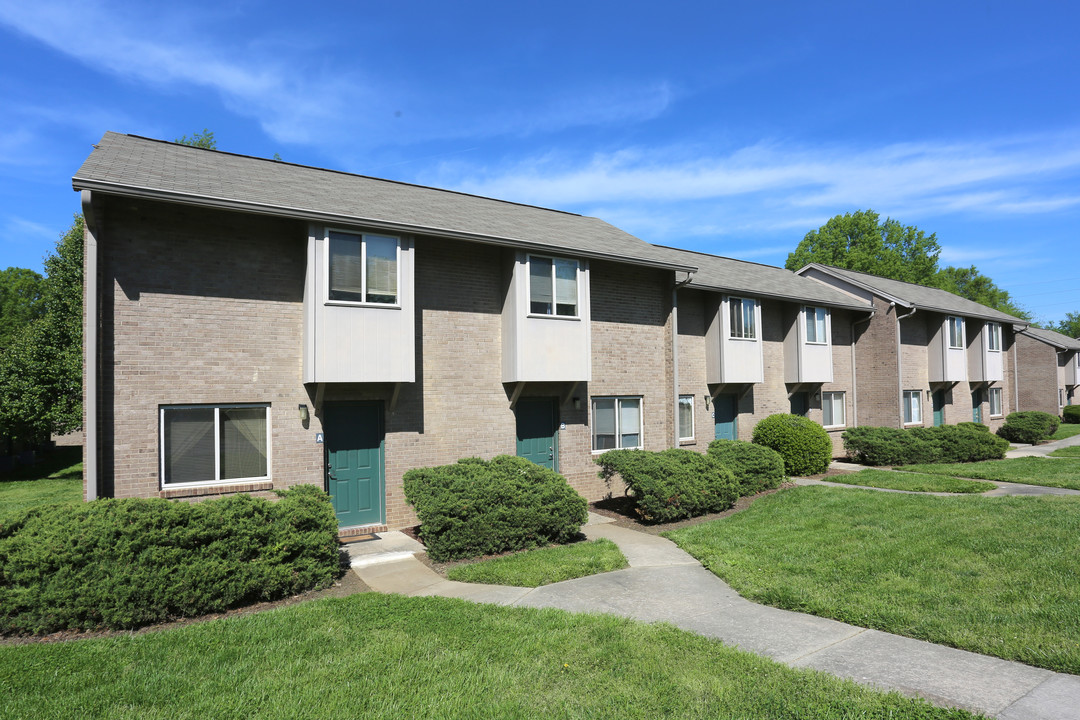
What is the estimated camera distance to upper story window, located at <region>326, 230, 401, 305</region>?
31.3ft

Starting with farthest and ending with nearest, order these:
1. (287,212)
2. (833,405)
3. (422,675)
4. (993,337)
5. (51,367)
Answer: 1. (993,337)
2. (51,367)
3. (833,405)
4. (287,212)
5. (422,675)

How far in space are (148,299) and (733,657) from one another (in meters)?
9.14

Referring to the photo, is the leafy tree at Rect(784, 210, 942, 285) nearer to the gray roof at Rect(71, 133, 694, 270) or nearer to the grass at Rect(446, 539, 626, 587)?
the gray roof at Rect(71, 133, 694, 270)

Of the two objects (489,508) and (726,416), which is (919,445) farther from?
(489,508)

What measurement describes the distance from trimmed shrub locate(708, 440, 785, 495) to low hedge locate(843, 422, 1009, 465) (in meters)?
6.71

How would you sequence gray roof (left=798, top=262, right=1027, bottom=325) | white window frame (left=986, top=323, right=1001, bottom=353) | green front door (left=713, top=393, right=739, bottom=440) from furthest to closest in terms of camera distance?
white window frame (left=986, top=323, right=1001, bottom=353) < gray roof (left=798, top=262, right=1027, bottom=325) < green front door (left=713, top=393, right=739, bottom=440)

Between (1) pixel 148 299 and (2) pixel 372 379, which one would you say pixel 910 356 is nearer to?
(2) pixel 372 379

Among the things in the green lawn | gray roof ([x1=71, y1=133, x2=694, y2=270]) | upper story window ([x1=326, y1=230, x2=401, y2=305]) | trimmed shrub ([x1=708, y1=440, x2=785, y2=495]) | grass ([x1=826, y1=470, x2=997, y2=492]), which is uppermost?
gray roof ([x1=71, y1=133, x2=694, y2=270])

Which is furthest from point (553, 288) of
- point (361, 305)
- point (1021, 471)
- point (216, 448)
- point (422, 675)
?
point (1021, 471)

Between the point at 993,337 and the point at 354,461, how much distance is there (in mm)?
30613

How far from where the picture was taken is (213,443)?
9109 mm

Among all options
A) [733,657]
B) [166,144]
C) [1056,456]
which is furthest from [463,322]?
[1056,456]

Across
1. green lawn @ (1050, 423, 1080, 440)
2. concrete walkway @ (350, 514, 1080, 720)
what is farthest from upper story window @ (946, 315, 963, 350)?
concrete walkway @ (350, 514, 1080, 720)

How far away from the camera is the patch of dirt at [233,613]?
5.89 metres
